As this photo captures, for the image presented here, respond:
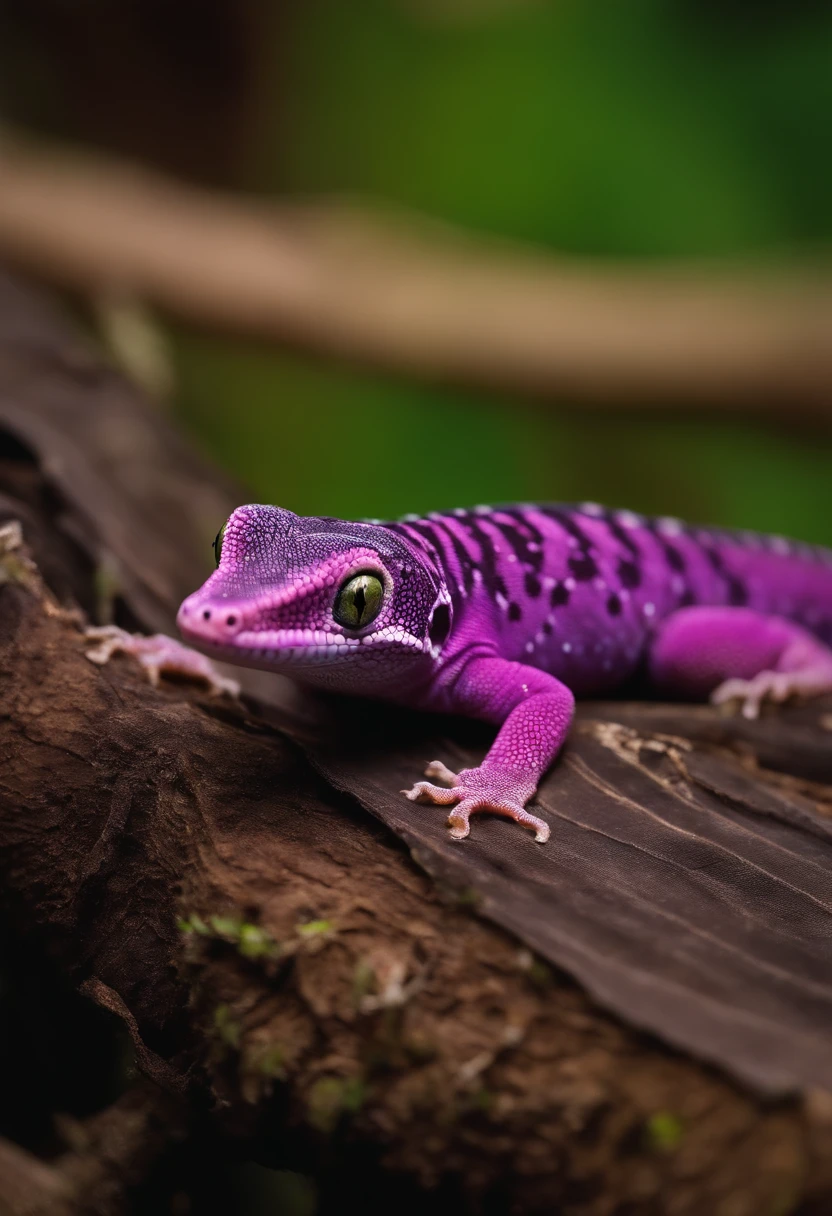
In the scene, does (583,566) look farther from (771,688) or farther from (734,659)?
(771,688)

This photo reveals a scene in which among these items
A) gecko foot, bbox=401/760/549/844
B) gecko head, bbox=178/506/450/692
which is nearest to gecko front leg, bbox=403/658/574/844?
gecko foot, bbox=401/760/549/844

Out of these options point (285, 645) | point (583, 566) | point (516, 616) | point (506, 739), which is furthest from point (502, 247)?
point (285, 645)

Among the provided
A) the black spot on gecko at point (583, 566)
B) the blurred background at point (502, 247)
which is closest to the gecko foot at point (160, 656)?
the black spot on gecko at point (583, 566)

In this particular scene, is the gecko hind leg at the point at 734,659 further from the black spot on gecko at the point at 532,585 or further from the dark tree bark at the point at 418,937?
the black spot on gecko at the point at 532,585

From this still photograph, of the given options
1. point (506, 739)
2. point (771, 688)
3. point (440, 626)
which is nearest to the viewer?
point (506, 739)

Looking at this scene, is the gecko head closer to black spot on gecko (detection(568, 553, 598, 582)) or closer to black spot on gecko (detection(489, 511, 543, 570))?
black spot on gecko (detection(489, 511, 543, 570))

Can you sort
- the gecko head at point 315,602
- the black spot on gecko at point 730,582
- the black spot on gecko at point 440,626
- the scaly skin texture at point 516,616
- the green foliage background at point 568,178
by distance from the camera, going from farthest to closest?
the green foliage background at point 568,178 → the black spot on gecko at point 730,582 → the black spot on gecko at point 440,626 → the scaly skin texture at point 516,616 → the gecko head at point 315,602

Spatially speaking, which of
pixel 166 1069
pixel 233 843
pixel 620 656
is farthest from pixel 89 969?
pixel 620 656
